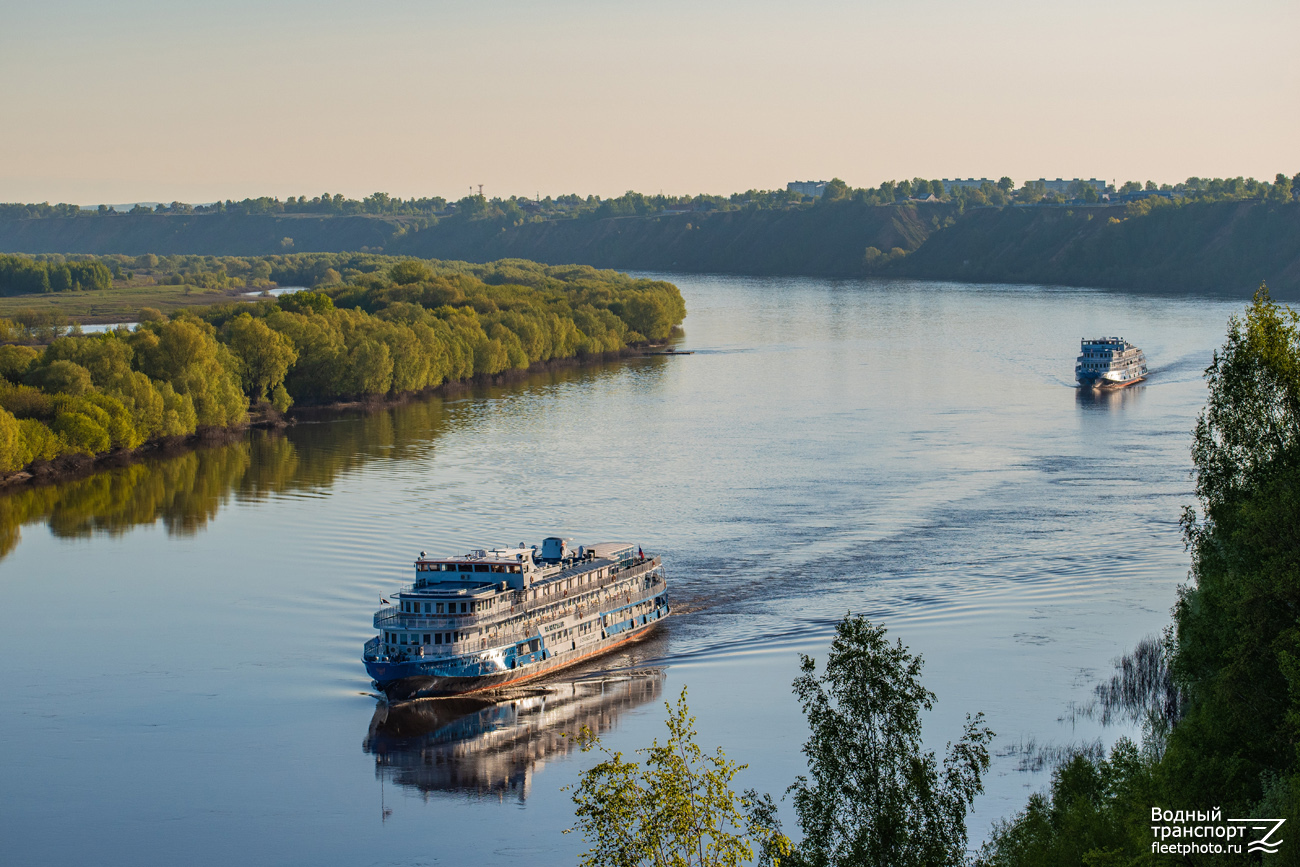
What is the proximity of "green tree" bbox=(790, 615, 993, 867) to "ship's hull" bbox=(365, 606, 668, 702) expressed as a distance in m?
13.0

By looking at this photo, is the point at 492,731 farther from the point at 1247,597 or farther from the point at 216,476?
the point at 216,476

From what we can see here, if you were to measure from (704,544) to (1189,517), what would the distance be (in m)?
13.7

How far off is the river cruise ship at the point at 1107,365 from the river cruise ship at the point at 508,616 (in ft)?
117

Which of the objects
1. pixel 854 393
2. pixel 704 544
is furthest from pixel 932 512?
pixel 854 393

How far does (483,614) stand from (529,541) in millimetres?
7706

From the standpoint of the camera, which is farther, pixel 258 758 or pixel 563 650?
pixel 563 650

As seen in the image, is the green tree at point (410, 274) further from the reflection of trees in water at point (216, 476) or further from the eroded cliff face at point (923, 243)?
the eroded cliff face at point (923, 243)

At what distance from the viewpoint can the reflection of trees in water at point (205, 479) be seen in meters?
37.7

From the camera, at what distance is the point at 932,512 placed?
1419 inches

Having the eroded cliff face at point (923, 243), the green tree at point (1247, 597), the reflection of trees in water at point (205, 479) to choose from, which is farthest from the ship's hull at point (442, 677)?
the eroded cliff face at point (923, 243)

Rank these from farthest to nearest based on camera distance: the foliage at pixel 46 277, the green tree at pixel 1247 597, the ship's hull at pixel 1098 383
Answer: the foliage at pixel 46 277
the ship's hull at pixel 1098 383
the green tree at pixel 1247 597

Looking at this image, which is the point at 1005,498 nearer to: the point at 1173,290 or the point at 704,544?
the point at 704,544

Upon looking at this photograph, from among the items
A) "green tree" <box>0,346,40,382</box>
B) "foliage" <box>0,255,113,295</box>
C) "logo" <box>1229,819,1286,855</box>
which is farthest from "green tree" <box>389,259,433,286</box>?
"logo" <box>1229,819,1286,855</box>

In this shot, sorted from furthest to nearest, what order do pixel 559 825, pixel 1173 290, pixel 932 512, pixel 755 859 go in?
1. pixel 1173 290
2. pixel 932 512
3. pixel 559 825
4. pixel 755 859
